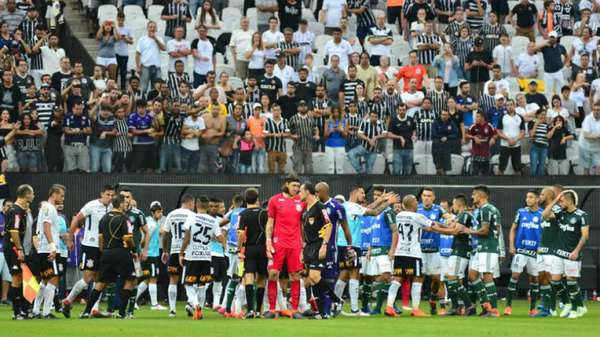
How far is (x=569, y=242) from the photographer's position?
2439 centimetres

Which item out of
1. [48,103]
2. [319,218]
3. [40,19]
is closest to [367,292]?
[319,218]

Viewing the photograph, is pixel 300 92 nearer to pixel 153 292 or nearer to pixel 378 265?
pixel 153 292

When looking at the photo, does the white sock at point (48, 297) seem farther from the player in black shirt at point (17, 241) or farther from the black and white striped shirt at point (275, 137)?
the black and white striped shirt at point (275, 137)

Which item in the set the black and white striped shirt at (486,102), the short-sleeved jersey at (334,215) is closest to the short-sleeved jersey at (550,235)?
the short-sleeved jersey at (334,215)

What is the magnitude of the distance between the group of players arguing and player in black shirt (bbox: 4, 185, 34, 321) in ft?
0.07

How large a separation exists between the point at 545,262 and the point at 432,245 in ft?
7.64

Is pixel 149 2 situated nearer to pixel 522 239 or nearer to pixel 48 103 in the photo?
pixel 48 103

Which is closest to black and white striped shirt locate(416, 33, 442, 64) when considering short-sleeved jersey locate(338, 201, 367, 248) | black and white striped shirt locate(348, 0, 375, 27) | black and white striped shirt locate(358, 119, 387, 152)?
black and white striped shirt locate(348, 0, 375, 27)

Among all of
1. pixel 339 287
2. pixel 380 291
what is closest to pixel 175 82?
pixel 339 287

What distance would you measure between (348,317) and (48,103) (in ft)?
31.5

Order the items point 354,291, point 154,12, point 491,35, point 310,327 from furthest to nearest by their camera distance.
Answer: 1. point 154,12
2. point 491,35
3. point 354,291
4. point 310,327

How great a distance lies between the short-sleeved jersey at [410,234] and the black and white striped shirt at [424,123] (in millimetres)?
6551

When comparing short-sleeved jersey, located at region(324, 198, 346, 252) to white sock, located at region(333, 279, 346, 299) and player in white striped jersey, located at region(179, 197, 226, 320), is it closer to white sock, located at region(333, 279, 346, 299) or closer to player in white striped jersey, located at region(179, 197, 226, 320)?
player in white striped jersey, located at region(179, 197, 226, 320)

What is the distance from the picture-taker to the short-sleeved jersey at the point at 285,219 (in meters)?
22.8
